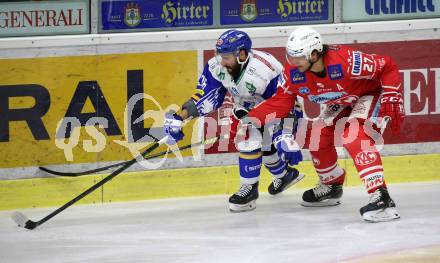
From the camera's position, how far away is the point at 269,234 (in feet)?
19.3

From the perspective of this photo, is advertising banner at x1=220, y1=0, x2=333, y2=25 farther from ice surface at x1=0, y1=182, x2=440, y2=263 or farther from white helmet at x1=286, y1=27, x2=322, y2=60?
white helmet at x1=286, y1=27, x2=322, y2=60

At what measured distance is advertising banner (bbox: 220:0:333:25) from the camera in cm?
735

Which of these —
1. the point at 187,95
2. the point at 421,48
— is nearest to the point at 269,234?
the point at 187,95

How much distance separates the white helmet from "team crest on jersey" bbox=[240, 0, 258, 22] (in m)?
1.44

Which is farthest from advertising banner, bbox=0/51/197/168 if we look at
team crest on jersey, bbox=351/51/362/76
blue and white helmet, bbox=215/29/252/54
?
team crest on jersey, bbox=351/51/362/76

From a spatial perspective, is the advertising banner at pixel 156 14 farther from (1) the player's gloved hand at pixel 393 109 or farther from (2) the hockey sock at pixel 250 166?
(1) the player's gloved hand at pixel 393 109

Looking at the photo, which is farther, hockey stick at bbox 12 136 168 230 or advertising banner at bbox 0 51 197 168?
advertising banner at bbox 0 51 197 168

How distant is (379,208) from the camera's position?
590 centimetres

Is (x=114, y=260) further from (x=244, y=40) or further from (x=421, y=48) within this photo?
(x=421, y=48)

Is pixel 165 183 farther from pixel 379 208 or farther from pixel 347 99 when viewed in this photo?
pixel 379 208

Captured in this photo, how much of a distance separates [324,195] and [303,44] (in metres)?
1.17

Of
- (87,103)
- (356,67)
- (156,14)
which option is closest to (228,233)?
(356,67)

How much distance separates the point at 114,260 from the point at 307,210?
163 cm

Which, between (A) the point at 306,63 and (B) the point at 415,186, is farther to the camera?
(B) the point at 415,186
